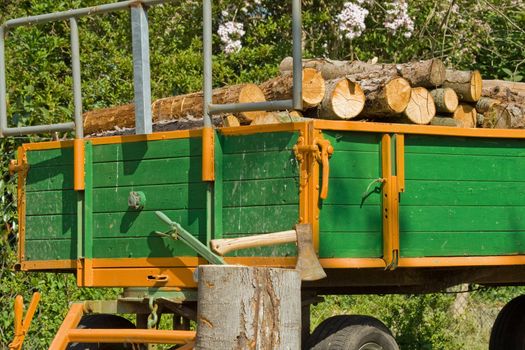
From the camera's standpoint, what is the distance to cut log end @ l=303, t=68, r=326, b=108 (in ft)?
21.4

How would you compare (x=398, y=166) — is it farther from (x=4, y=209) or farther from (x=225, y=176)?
(x=4, y=209)

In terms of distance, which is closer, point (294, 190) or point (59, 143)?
point (294, 190)

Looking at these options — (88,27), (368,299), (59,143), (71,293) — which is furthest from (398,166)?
(88,27)

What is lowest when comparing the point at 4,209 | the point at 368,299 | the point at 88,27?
the point at 368,299

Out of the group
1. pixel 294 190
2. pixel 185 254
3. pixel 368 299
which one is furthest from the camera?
pixel 368 299

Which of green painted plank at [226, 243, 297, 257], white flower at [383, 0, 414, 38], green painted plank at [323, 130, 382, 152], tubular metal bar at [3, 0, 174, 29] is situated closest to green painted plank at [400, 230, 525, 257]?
green painted plank at [323, 130, 382, 152]

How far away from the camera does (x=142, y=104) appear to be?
22.1ft

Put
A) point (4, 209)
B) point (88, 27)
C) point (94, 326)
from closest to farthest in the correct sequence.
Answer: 1. point (94, 326)
2. point (4, 209)
3. point (88, 27)

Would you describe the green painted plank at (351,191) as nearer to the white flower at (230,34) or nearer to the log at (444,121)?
the log at (444,121)

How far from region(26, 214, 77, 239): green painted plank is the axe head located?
1650 mm

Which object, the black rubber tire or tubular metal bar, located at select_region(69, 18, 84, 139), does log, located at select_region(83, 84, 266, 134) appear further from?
the black rubber tire

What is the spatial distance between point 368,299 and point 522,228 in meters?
4.46

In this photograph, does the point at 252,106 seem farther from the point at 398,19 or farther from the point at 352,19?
the point at 398,19

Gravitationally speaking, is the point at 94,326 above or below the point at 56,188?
below
